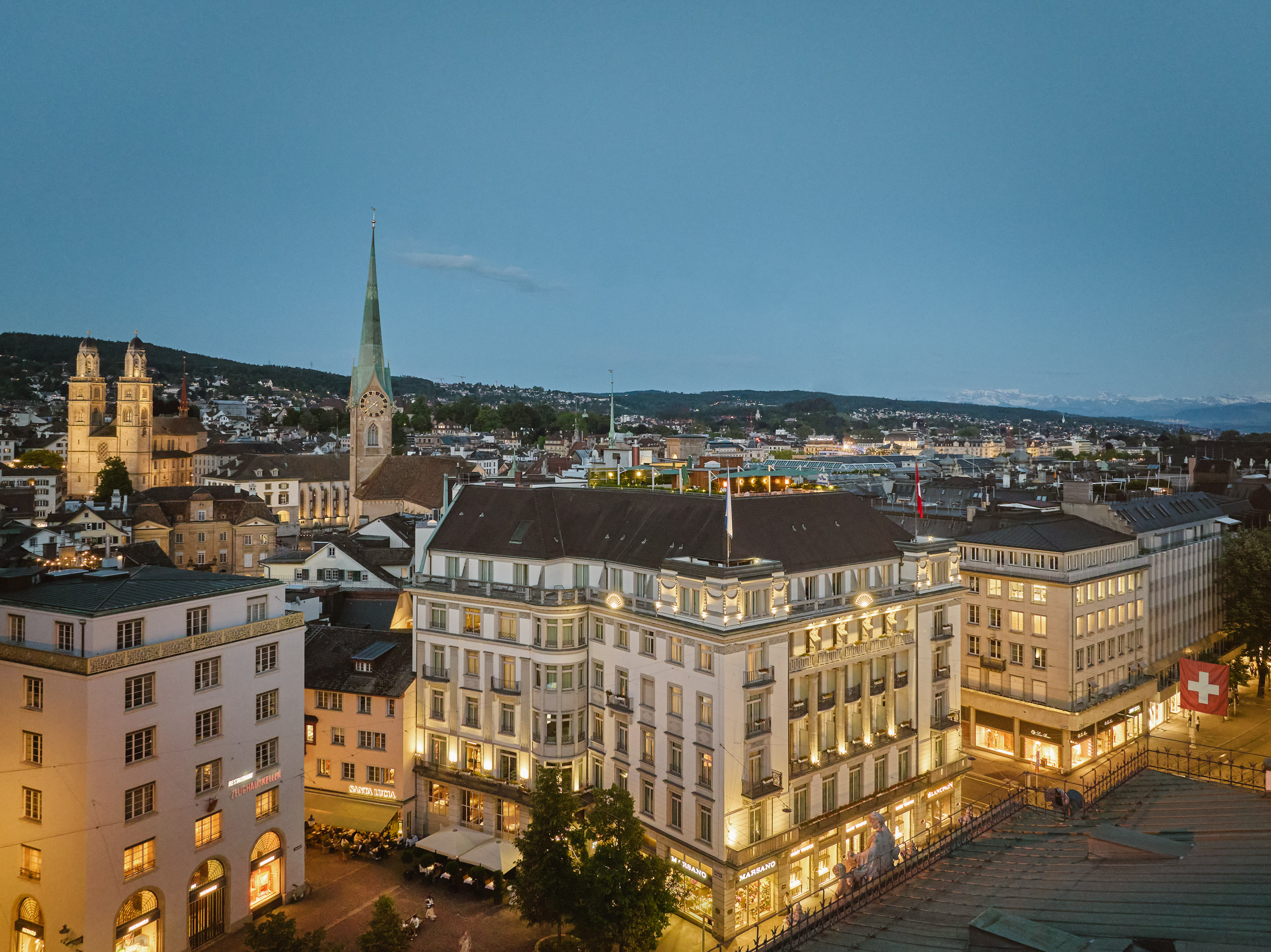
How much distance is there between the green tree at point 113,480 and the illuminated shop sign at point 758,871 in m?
130

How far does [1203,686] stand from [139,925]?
4817 cm

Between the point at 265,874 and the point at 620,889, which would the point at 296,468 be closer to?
the point at 265,874

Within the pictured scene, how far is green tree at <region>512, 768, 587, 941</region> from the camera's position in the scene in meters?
33.1

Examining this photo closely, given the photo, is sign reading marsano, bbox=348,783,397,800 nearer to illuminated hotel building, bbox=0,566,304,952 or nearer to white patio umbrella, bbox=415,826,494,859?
white patio umbrella, bbox=415,826,494,859

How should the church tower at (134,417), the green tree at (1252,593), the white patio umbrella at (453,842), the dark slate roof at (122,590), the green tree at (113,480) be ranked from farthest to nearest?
1. the church tower at (134,417)
2. the green tree at (113,480)
3. the green tree at (1252,593)
4. the white patio umbrella at (453,842)
5. the dark slate roof at (122,590)

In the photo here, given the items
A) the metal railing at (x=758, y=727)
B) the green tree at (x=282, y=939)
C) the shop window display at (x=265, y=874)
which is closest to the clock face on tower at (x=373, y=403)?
the shop window display at (x=265, y=874)

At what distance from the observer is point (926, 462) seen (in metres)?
180

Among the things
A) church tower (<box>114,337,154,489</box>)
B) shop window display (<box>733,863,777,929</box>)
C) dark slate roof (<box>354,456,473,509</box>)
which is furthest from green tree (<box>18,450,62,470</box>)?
shop window display (<box>733,863,777,929</box>)

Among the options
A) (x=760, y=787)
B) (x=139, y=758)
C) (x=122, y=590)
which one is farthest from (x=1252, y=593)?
(x=122, y=590)

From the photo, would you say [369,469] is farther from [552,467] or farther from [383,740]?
[383,740]

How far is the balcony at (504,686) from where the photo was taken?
1769 inches

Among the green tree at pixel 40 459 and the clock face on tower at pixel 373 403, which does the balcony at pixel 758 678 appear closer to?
the clock face on tower at pixel 373 403

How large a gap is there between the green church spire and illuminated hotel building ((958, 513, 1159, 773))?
111996 millimetres

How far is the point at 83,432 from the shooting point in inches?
6535
